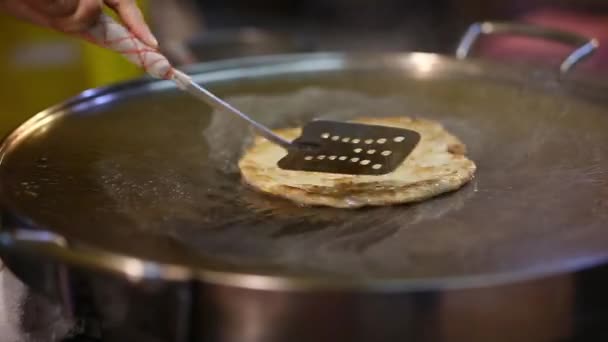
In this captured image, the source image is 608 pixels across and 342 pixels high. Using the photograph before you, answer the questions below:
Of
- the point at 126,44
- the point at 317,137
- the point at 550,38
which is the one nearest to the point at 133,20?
the point at 126,44

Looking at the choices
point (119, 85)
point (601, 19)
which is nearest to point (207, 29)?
point (601, 19)

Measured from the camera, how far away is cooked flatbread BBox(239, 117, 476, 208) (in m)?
0.76

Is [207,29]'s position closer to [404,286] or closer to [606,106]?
[606,106]

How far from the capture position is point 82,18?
2.50ft

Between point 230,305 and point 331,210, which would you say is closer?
point 230,305

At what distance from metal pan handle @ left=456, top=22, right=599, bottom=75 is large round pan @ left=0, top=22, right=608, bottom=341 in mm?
12

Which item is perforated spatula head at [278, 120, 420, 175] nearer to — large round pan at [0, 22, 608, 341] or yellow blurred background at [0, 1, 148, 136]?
large round pan at [0, 22, 608, 341]

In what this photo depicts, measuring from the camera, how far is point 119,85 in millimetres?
1053

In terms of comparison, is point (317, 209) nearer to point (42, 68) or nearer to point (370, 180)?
point (370, 180)

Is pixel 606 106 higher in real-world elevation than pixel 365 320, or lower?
higher

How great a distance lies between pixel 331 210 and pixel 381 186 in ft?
0.19

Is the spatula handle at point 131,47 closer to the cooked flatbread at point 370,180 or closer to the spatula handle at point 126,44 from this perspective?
the spatula handle at point 126,44

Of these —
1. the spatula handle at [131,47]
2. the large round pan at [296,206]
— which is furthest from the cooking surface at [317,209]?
the spatula handle at [131,47]

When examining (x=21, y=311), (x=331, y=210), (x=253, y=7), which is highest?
(x=253, y=7)
